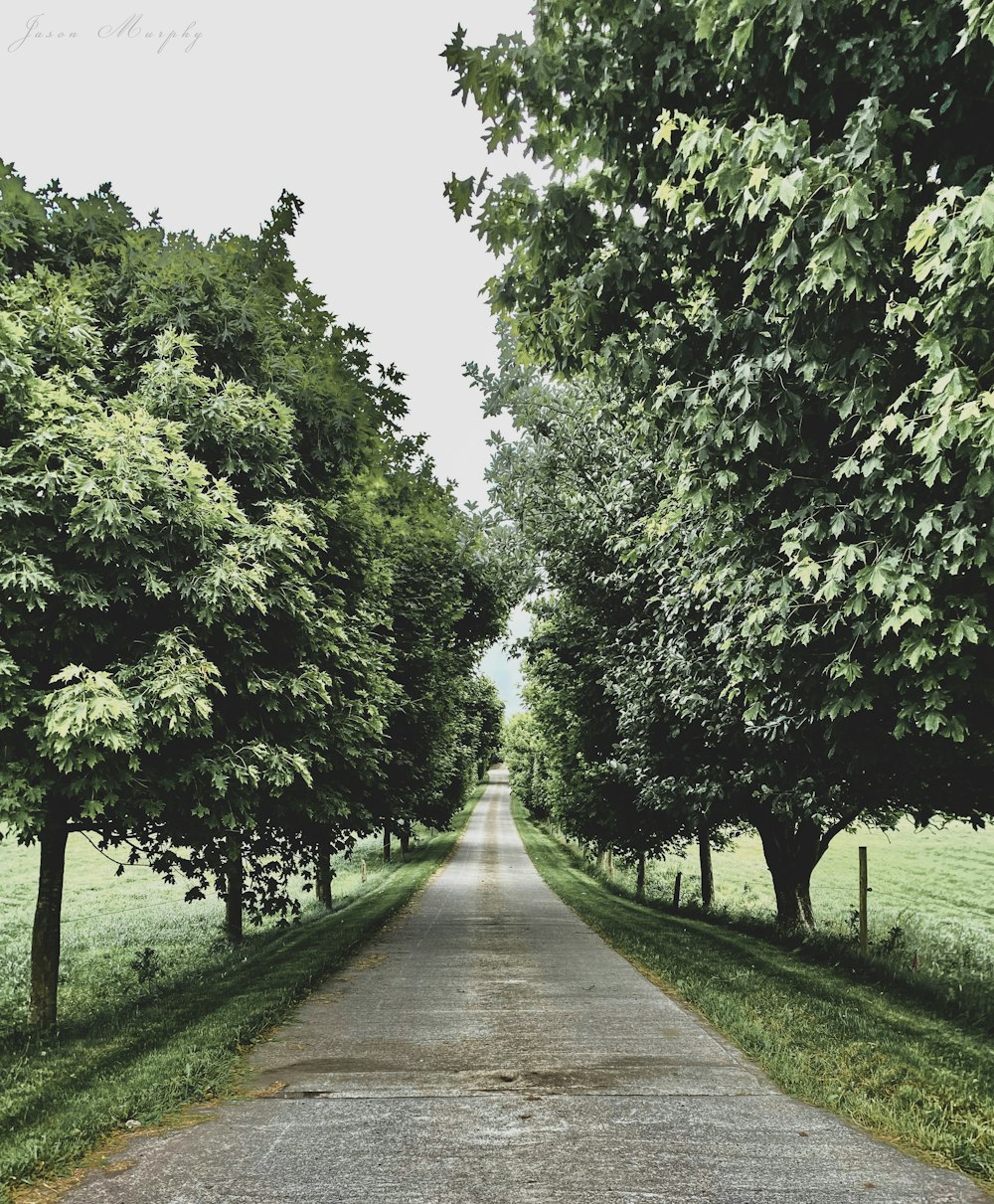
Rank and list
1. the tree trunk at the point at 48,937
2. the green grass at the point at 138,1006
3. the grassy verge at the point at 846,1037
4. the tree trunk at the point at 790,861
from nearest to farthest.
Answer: the grassy verge at the point at 846,1037, the green grass at the point at 138,1006, the tree trunk at the point at 48,937, the tree trunk at the point at 790,861

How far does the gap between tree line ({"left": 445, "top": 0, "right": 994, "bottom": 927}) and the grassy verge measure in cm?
232

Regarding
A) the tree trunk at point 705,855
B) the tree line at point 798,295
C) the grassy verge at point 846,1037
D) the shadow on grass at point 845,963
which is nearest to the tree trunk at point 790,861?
the shadow on grass at point 845,963

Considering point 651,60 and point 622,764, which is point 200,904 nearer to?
point 622,764

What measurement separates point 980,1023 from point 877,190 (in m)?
8.40

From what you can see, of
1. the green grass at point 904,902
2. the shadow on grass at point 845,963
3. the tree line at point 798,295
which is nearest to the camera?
the tree line at point 798,295

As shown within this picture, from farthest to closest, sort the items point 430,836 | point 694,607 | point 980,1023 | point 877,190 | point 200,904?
point 430,836, point 200,904, point 694,607, point 980,1023, point 877,190

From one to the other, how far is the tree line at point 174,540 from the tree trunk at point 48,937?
0.02 m

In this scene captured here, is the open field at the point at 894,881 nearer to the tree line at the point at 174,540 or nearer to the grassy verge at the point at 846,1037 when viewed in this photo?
the grassy verge at the point at 846,1037

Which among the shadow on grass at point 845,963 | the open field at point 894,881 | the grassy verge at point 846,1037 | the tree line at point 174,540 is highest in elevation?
the tree line at point 174,540

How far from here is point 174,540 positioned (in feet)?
26.8

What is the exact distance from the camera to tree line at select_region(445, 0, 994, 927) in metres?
4.34

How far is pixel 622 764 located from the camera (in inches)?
555

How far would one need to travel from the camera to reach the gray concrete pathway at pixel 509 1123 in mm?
4352

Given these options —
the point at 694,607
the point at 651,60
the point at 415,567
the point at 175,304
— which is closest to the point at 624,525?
the point at 694,607
